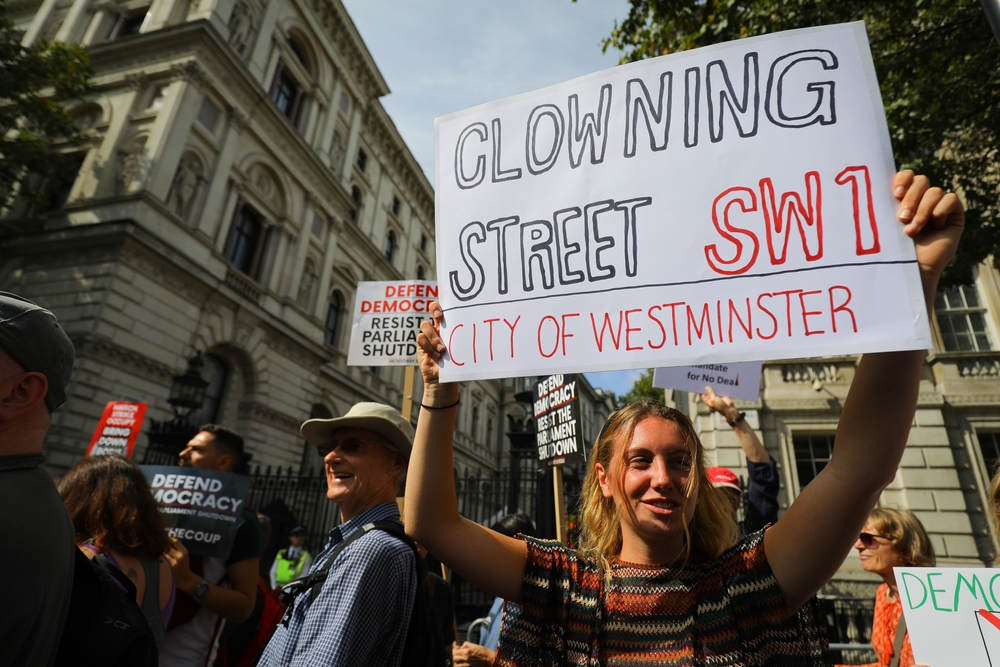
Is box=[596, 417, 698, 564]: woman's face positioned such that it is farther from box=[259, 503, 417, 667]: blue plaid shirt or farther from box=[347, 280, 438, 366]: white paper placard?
box=[347, 280, 438, 366]: white paper placard

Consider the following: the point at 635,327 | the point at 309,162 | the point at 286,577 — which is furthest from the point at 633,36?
the point at 309,162

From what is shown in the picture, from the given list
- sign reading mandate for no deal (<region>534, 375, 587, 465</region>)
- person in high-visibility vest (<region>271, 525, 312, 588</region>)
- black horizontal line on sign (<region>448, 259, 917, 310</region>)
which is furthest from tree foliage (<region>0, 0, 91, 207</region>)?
black horizontal line on sign (<region>448, 259, 917, 310</region>)

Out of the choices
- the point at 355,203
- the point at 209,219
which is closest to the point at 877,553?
the point at 209,219

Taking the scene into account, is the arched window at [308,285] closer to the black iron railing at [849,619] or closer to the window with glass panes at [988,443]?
the black iron railing at [849,619]

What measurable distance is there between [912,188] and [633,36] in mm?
7840

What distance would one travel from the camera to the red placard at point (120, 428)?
7.54 metres

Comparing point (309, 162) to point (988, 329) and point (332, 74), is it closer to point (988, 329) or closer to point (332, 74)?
point (332, 74)

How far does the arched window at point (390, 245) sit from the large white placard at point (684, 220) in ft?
94.4

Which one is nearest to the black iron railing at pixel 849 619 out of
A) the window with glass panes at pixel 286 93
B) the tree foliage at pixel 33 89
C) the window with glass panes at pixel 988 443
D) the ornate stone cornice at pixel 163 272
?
the window with glass panes at pixel 988 443

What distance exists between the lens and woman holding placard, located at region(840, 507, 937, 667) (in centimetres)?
287

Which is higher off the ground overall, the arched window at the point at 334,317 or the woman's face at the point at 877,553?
the arched window at the point at 334,317

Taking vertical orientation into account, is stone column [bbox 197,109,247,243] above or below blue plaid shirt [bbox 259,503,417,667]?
above

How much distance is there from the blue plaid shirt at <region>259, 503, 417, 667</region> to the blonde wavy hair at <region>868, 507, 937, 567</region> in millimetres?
2449

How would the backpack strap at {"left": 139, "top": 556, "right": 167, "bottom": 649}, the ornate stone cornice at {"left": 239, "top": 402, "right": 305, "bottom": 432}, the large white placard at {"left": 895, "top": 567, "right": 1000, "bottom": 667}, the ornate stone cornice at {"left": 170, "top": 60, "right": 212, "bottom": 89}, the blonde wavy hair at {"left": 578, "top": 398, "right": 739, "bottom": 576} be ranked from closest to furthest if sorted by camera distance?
1. the blonde wavy hair at {"left": 578, "top": 398, "right": 739, "bottom": 576}
2. the large white placard at {"left": 895, "top": 567, "right": 1000, "bottom": 667}
3. the backpack strap at {"left": 139, "top": 556, "right": 167, "bottom": 649}
4. the ornate stone cornice at {"left": 170, "top": 60, "right": 212, "bottom": 89}
5. the ornate stone cornice at {"left": 239, "top": 402, "right": 305, "bottom": 432}
